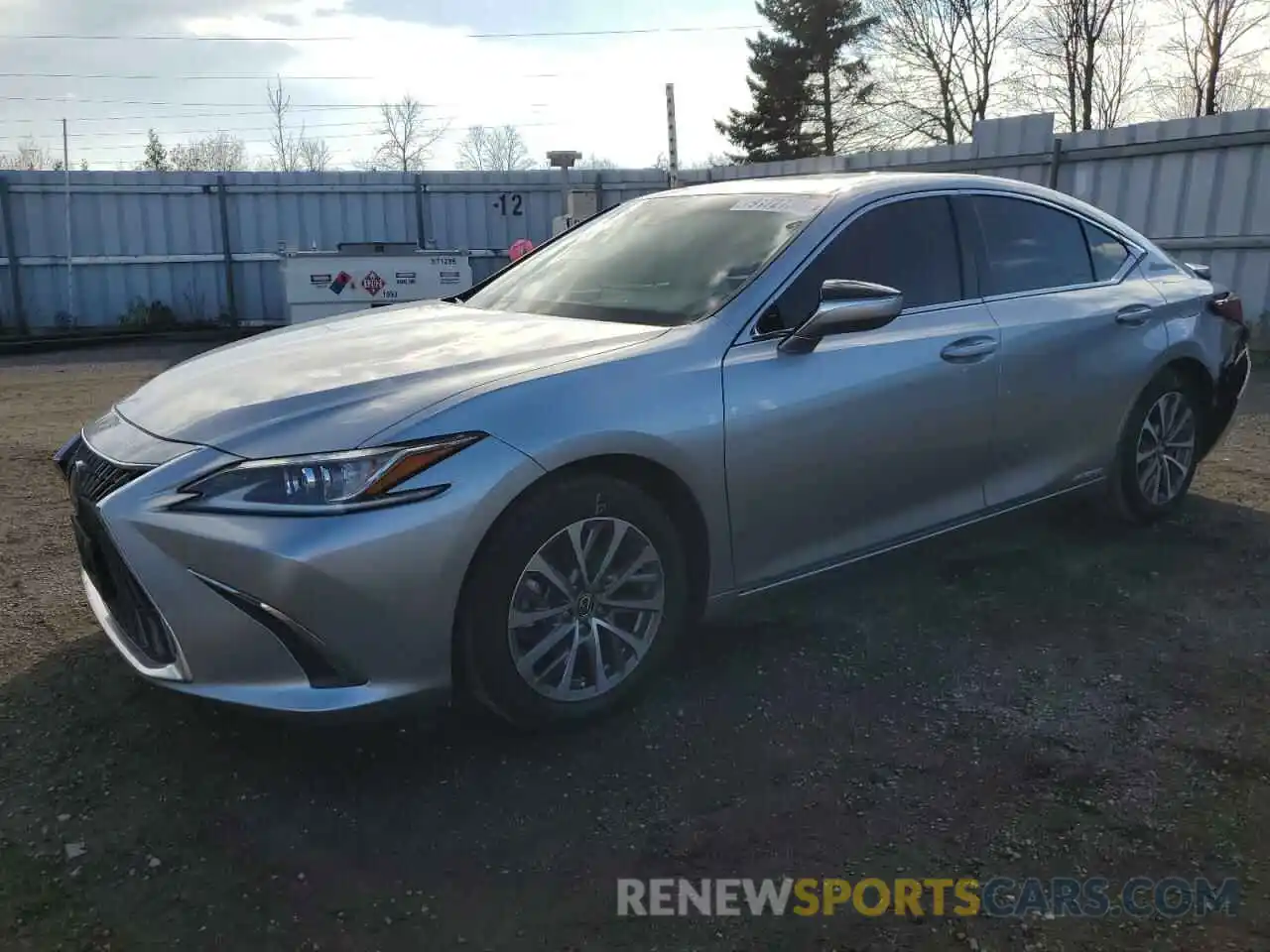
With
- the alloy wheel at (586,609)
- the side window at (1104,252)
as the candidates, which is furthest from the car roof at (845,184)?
the alloy wheel at (586,609)

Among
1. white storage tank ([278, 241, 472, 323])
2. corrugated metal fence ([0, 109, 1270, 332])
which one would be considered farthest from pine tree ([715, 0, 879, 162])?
white storage tank ([278, 241, 472, 323])

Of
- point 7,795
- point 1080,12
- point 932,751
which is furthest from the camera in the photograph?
point 1080,12

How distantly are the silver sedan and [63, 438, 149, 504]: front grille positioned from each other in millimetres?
11

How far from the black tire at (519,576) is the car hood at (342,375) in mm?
369

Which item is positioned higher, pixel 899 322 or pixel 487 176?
pixel 487 176

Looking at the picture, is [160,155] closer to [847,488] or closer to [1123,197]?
[1123,197]

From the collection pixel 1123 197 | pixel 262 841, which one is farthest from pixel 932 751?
pixel 1123 197

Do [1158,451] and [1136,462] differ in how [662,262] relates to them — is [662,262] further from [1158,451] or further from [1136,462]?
[1158,451]

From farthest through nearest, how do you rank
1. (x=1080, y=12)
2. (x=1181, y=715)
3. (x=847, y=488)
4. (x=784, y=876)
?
(x=1080, y=12)
(x=847, y=488)
(x=1181, y=715)
(x=784, y=876)

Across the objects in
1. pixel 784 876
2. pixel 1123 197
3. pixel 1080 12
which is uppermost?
pixel 1080 12

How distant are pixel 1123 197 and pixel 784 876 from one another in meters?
10.3

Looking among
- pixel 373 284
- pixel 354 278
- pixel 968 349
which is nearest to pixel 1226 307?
pixel 968 349

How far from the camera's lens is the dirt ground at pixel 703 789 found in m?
2.24

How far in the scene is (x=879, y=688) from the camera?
330cm
